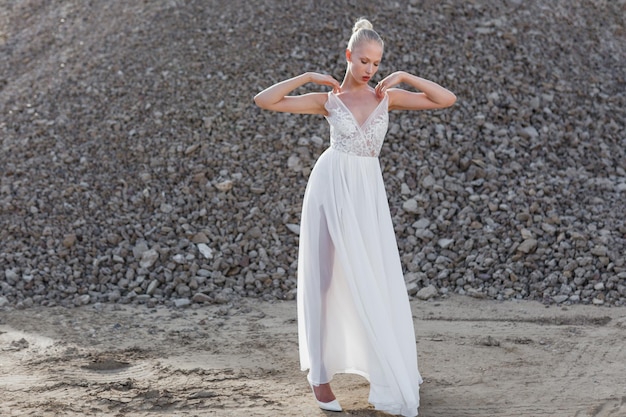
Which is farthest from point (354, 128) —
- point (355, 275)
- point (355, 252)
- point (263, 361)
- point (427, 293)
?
point (427, 293)

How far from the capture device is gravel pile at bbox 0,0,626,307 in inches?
266

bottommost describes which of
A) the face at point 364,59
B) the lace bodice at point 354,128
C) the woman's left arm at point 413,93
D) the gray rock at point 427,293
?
the gray rock at point 427,293

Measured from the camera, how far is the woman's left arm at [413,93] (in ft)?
14.8

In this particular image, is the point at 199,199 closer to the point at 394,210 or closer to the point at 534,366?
the point at 394,210

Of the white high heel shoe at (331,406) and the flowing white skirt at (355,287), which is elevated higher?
the flowing white skirt at (355,287)

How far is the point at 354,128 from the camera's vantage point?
4.36 m

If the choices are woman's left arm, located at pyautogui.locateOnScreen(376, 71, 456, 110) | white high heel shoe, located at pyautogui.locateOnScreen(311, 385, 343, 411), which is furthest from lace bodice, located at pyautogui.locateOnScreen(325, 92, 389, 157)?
white high heel shoe, located at pyautogui.locateOnScreen(311, 385, 343, 411)

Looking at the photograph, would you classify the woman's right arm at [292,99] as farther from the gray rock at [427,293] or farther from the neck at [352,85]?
the gray rock at [427,293]

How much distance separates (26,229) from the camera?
718cm

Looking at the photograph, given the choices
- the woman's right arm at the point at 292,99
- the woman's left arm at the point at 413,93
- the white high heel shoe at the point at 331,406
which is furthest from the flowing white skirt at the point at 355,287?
the woman's left arm at the point at 413,93

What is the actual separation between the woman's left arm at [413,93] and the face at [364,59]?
0.15m

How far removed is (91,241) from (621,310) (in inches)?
161

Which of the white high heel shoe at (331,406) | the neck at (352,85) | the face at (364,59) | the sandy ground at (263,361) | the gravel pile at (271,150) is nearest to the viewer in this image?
the face at (364,59)

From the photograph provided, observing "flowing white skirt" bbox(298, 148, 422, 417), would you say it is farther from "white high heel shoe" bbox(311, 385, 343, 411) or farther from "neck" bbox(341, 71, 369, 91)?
"neck" bbox(341, 71, 369, 91)
